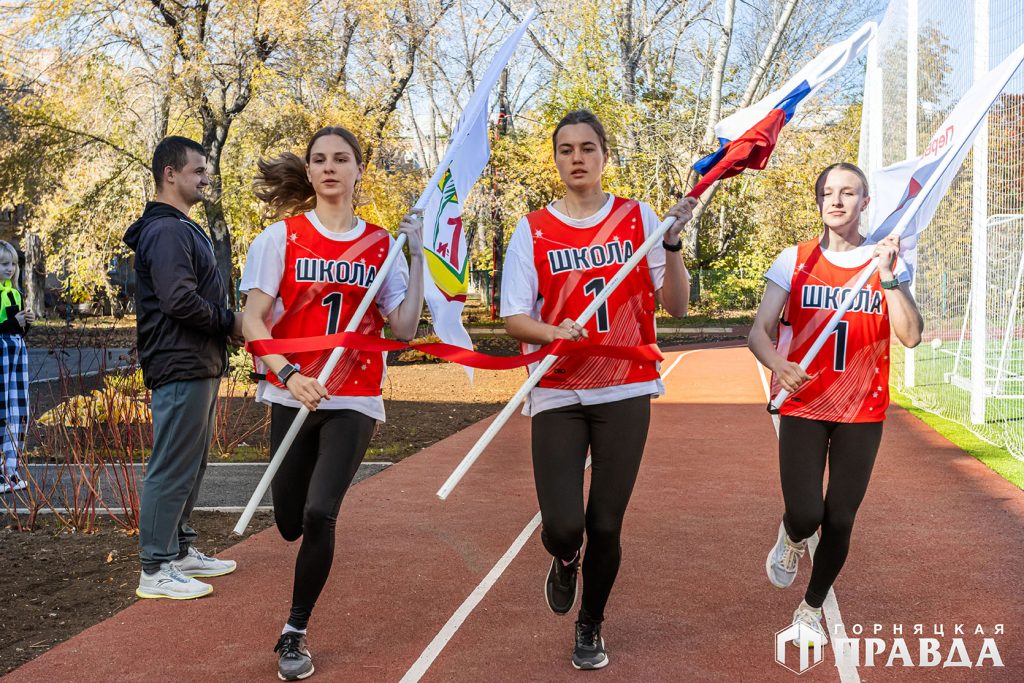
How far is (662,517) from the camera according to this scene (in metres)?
7.78

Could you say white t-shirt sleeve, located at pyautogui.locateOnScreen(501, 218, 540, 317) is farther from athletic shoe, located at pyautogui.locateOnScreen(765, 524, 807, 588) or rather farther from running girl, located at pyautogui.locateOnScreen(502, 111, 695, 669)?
athletic shoe, located at pyautogui.locateOnScreen(765, 524, 807, 588)

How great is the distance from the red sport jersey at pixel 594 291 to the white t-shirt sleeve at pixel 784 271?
73cm

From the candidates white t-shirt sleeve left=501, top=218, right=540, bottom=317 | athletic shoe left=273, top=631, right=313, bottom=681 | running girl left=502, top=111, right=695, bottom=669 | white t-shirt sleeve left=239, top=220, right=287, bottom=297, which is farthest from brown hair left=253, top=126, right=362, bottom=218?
athletic shoe left=273, top=631, right=313, bottom=681

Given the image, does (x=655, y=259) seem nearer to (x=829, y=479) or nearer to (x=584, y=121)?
(x=584, y=121)

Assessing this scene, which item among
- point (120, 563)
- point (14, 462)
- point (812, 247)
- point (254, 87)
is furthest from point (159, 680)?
point (254, 87)

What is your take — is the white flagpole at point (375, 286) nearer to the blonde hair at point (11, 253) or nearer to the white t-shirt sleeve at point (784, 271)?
the white t-shirt sleeve at point (784, 271)

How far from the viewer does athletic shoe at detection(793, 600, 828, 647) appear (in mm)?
4562

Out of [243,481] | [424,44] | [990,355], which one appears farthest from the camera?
[424,44]

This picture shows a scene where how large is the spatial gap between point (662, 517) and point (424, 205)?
4.07 m

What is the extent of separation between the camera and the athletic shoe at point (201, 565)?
5884mm

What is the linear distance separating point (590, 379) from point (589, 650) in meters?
1.22

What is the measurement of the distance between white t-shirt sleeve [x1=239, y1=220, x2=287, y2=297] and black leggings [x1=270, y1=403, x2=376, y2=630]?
20.8 inches

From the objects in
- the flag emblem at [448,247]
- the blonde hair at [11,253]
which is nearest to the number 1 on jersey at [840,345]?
the flag emblem at [448,247]

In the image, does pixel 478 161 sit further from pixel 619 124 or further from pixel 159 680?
pixel 619 124
